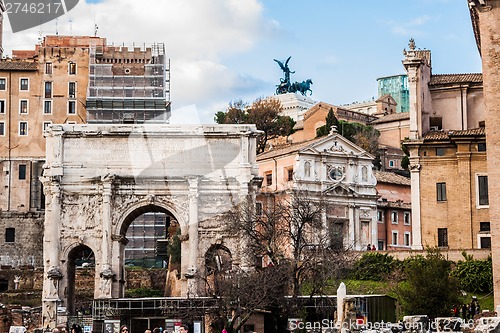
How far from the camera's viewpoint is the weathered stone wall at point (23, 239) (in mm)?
82875

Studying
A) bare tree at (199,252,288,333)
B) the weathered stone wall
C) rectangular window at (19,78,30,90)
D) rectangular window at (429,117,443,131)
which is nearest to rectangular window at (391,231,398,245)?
rectangular window at (429,117,443,131)

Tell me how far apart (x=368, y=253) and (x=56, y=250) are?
51.6 ft

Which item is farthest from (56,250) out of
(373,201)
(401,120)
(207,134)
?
(401,120)

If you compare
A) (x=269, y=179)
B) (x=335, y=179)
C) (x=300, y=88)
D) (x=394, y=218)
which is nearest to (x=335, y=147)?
(x=335, y=179)

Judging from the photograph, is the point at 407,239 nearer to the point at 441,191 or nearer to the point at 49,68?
the point at 441,191

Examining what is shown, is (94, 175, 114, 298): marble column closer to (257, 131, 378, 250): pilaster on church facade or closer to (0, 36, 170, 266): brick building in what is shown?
(257, 131, 378, 250): pilaster on church facade

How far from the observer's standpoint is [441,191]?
57688 mm

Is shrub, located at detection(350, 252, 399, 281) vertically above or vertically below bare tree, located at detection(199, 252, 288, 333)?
above

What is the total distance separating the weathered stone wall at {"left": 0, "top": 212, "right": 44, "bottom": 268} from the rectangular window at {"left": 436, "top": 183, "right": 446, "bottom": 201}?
3515cm

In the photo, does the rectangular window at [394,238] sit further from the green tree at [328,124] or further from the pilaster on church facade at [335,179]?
the green tree at [328,124]

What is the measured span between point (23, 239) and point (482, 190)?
3875 cm

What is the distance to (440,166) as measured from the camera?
2279 inches

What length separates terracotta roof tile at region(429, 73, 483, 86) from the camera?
2336 inches

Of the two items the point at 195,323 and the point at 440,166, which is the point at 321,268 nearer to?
the point at 195,323
